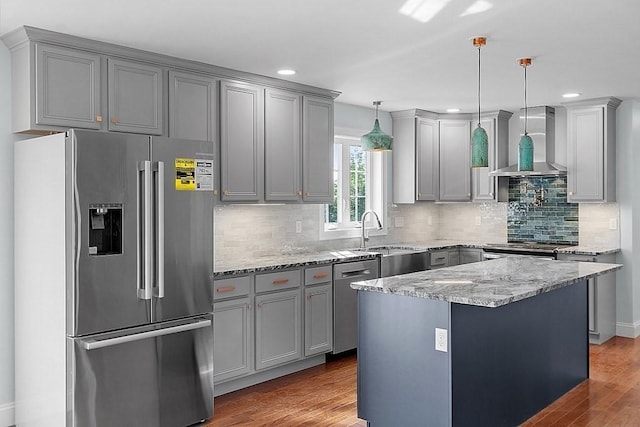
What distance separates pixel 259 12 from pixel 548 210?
15.4 feet

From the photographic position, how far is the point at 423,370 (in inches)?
128

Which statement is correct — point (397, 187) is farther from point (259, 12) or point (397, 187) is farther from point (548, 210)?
point (259, 12)

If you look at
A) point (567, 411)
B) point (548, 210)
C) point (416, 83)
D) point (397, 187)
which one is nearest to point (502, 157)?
point (548, 210)

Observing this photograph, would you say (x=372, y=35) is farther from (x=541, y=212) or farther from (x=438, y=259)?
(x=541, y=212)

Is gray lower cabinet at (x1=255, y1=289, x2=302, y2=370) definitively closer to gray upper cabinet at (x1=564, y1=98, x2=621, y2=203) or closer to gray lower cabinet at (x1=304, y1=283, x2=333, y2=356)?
gray lower cabinet at (x1=304, y1=283, x2=333, y2=356)

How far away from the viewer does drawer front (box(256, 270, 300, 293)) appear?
448 cm

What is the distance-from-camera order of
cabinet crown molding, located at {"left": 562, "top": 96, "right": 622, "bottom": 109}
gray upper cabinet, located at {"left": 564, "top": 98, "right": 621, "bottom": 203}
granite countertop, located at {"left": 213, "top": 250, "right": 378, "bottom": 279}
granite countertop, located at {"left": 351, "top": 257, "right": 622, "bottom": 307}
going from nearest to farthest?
1. granite countertop, located at {"left": 351, "top": 257, "right": 622, "bottom": 307}
2. granite countertop, located at {"left": 213, "top": 250, "right": 378, "bottom": 279}
3. cabinet crown molding, located at {"left": 562, "top": 96, "right": 622, "bottom": 109}
4. gray upper cabinet, located at {"left": 564, "top": 98, "right": 621, "bottom": 203}

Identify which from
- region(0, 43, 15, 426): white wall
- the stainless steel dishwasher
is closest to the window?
the stainless steel dishwasher

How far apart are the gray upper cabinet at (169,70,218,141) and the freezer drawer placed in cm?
138

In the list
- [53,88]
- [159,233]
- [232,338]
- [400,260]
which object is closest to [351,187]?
[400,260]

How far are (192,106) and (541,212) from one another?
4.33 metres

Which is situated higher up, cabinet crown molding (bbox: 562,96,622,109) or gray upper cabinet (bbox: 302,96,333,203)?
cabinet crown molding (bbox: 562,96,622,109)

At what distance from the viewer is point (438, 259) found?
636 cm

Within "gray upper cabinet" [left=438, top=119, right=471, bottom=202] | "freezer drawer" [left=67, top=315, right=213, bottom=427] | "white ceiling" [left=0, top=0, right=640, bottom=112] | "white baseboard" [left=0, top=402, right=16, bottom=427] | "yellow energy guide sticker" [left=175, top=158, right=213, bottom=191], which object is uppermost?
"white ceiling" [left=0, top=0, right=640, bottom=112]
